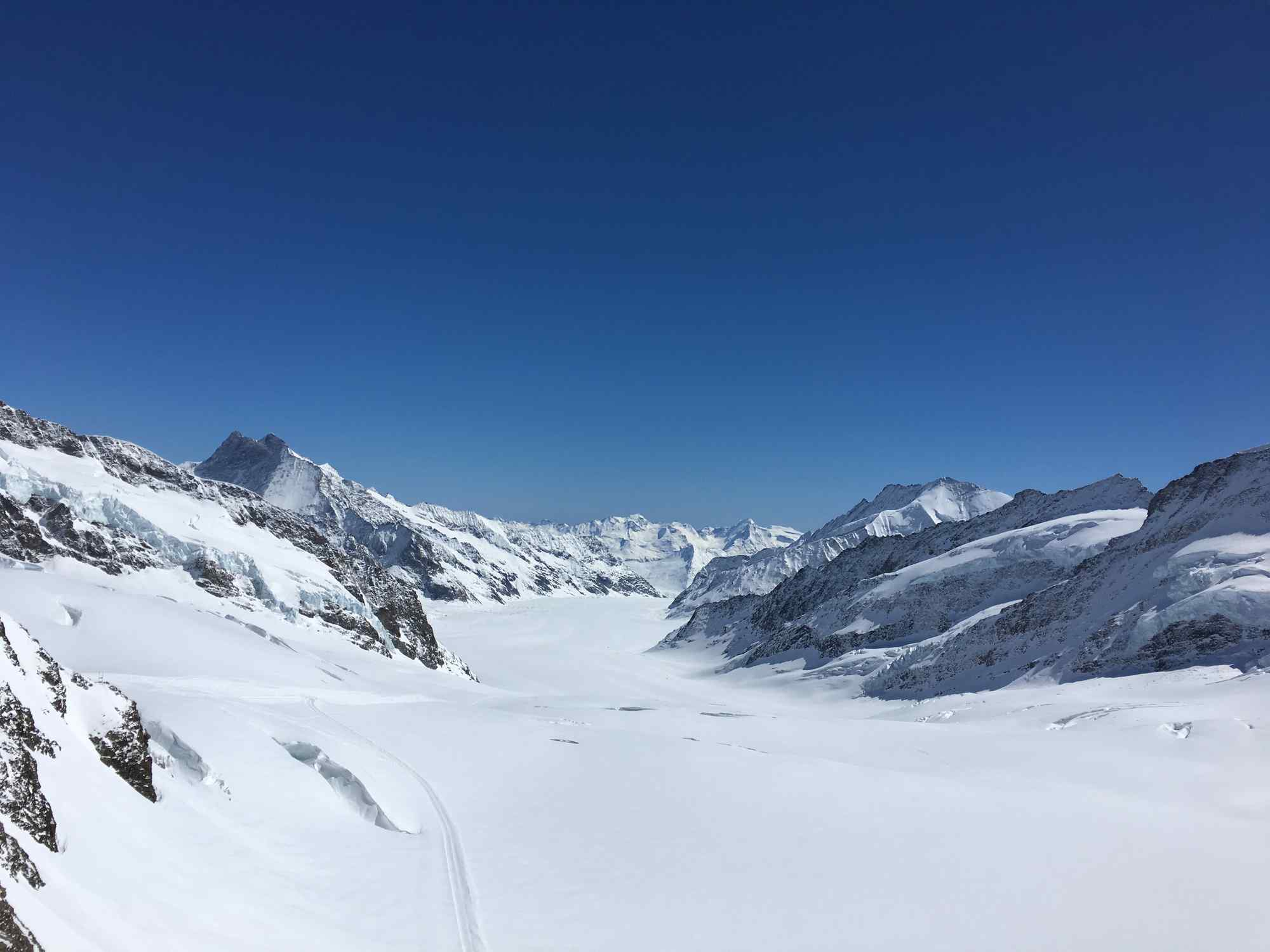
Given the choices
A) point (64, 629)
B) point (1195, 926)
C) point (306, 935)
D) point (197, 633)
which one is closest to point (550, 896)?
point (306, 935)

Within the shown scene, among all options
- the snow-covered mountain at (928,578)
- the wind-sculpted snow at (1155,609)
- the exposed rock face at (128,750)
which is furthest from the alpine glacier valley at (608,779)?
the snow-covered mountain at (928,578)

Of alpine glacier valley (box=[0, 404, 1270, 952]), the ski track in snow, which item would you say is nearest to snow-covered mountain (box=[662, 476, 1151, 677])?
alpine glacier valley (box=[0, 404, 1270, 952])

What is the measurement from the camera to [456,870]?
17625 mm

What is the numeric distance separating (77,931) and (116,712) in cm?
710

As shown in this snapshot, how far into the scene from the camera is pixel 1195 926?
1597 cm

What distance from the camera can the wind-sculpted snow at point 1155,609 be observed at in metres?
50.6

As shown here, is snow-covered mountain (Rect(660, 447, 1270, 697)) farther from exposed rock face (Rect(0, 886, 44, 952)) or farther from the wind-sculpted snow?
exposed rock face (Rect(0, 886, 44, 952))

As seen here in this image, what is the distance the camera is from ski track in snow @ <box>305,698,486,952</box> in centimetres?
1466

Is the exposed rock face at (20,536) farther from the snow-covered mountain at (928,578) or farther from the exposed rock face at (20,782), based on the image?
the snow-covered mountain at (928,578)

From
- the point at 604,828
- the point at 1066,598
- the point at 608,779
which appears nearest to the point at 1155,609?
the point at 1066,598

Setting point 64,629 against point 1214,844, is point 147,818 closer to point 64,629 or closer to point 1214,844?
point 64,629

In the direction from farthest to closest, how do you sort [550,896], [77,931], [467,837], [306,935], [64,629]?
[64,629]
[467,837]
[550,896]
[306,935]
[77,931]

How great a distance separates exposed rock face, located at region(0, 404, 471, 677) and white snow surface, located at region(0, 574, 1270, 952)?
28.2 metres

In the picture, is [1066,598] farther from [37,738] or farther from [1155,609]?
[37,738]
